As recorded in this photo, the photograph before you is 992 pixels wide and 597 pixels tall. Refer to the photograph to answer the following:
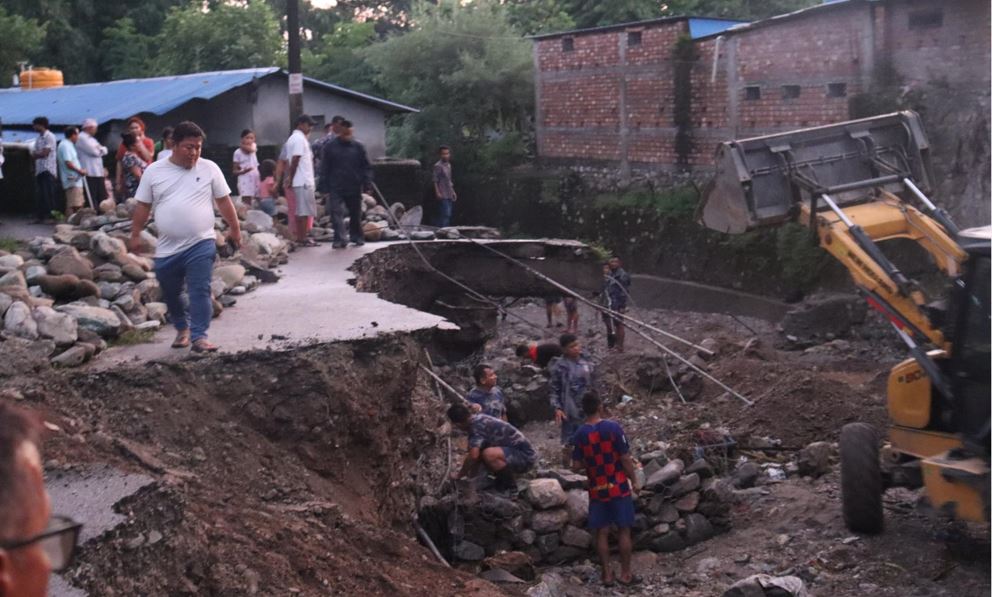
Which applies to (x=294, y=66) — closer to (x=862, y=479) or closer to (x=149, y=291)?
(x=149, y=291)

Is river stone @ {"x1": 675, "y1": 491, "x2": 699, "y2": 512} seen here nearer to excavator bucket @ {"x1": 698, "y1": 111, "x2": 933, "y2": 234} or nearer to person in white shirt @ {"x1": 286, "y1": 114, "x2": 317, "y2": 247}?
excavator bucket @ {"x1": 698, "y1": 111, "x2": 933, "y2": 234}

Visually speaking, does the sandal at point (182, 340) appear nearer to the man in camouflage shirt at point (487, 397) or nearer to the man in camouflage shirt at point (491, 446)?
the man in camouflage shirt at point (491, 446)

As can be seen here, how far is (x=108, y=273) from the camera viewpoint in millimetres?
8961

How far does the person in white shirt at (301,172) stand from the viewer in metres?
12.3

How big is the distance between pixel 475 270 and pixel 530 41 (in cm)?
1547

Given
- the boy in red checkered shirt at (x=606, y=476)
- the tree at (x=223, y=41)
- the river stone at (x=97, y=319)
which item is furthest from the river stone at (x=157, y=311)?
the tree at (x=223, y=41)

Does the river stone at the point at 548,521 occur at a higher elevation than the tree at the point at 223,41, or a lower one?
lower

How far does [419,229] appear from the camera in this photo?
14.6 meters

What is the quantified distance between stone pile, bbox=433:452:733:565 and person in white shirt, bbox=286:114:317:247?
4455 mm

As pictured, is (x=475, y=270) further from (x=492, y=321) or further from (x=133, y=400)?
(x=133, y=400)

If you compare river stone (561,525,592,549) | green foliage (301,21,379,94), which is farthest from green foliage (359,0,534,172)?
river stone (561,525,592,549)

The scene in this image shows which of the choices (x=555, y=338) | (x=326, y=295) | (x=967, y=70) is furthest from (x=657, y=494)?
(x=967, y=70)

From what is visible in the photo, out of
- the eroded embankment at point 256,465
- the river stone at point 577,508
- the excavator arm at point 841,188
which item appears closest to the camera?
the eroded embankment at point 256,465

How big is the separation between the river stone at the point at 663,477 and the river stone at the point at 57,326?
16.6ft
